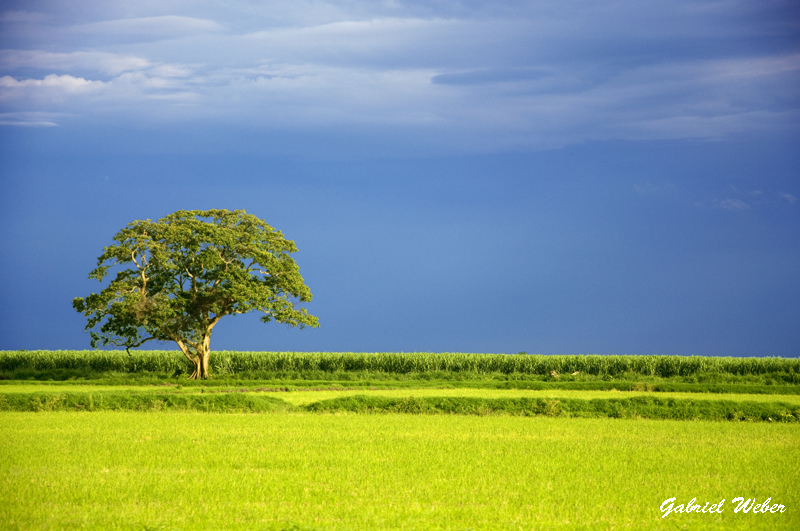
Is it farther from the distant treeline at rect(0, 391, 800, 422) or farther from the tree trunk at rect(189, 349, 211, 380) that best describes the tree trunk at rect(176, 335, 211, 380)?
the distant treeline at rect(0, 391, 800, 422)

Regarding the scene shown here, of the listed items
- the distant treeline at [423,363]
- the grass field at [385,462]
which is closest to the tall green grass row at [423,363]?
the distant treeline at [423,363]

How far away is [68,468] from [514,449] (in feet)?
31.9

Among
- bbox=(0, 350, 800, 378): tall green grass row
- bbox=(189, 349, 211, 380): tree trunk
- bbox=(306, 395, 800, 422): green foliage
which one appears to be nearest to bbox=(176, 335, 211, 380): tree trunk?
bbox=(189, 349, 211, 380): tree trunk

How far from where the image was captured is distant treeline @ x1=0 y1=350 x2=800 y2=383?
42.3 metres

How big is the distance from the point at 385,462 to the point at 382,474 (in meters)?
1.28

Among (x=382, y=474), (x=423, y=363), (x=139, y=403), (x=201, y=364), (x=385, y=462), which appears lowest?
(x=423, y=363)

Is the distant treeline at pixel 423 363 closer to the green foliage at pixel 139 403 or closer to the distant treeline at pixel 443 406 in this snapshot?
the distant treeline at pixel 443 406

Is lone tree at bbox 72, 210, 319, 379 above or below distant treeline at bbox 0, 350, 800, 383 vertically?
above

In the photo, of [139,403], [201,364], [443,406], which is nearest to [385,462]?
[443,406]

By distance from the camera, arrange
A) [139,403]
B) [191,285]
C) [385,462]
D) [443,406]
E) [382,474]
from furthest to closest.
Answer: [191,285] → [139,403] → [443,406] → [385,462] → [382,474]

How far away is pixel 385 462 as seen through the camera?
1352cm

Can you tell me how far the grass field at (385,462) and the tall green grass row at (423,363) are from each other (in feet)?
55.3

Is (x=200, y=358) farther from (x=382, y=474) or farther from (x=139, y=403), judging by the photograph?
(x=382, y=474)

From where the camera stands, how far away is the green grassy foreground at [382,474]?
9.62 m
